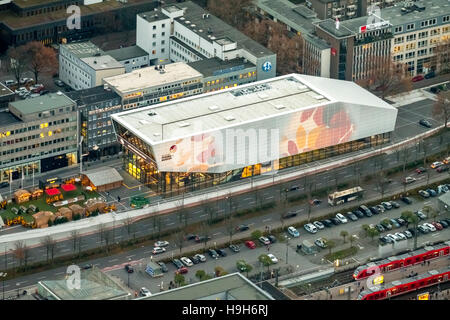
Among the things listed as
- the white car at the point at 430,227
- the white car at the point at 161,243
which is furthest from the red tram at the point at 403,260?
the white car at the point at 161,243

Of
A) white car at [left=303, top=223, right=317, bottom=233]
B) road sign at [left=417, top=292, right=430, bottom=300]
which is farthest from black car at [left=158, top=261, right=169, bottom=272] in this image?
road sign at [left=417, top=292, right=430, bottom=300]

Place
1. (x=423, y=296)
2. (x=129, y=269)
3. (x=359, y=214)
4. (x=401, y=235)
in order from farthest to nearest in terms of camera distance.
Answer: (x=359, y=214)
(x=401, y=235)
(x=129, y=269)
(x=423, y=296)

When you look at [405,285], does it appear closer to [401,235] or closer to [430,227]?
[401,235]

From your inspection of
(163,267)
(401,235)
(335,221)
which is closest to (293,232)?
(335,221)

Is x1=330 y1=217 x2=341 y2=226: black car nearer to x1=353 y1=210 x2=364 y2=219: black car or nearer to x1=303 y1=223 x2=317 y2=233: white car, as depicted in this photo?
x1=303 y1=223 x2=317 y2=233: white car
